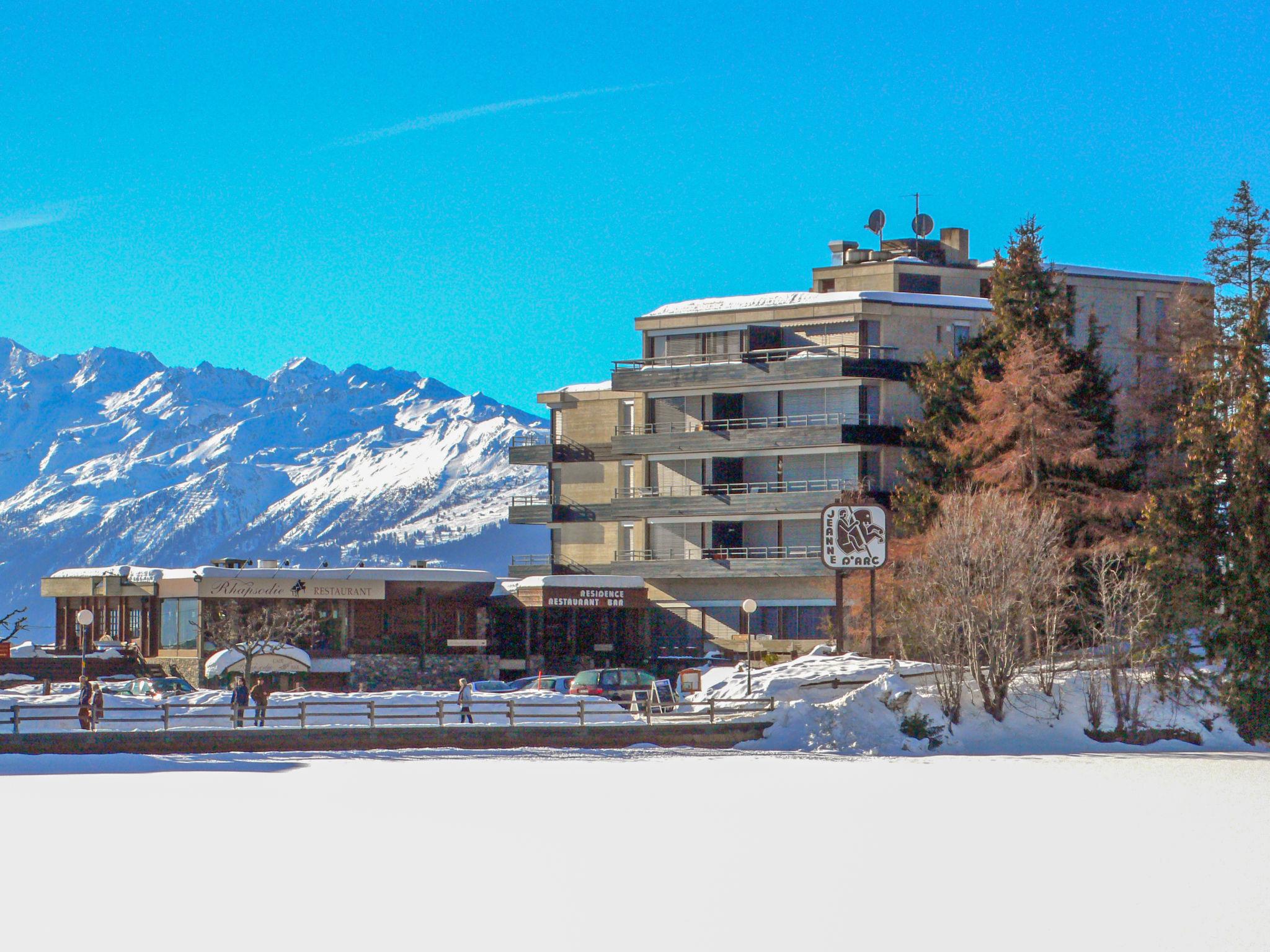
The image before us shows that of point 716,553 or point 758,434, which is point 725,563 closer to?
point 716,553

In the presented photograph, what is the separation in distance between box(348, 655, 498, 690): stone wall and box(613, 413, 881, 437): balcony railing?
1271 centimetres

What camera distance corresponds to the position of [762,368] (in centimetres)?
7662

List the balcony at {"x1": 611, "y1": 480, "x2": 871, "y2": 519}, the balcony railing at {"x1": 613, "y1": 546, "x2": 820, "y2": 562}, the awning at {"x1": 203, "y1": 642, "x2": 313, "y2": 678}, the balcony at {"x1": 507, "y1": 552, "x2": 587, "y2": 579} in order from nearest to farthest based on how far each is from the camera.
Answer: the awning at {"x1": 203, "y1": 642, "x2": 313, "y2": 678}, the balcony at {"x1": 611, "y1": 480, "x2": 871, "y2": 519}, the balcony railing at {"x1": 613, "y1": 546, "x2": 820, "y2": 562}, the balcony at {"x1": 507, "y1": 552, "x2": 587, "y2": 579}

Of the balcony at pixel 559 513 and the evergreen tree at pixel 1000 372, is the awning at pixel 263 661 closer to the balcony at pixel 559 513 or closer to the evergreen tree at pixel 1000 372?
the balcony at pixel 559 513

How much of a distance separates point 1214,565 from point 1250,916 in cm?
3196

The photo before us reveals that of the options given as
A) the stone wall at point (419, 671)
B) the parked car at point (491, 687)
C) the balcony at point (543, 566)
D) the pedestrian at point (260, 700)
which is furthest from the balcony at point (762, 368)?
the pedestrian at point (260, 700)

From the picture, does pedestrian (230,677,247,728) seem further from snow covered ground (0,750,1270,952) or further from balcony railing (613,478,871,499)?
balcony railing (613,478,871,499)

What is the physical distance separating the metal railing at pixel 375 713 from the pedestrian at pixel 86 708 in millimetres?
43

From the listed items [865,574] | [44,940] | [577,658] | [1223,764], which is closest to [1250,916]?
[44,940]

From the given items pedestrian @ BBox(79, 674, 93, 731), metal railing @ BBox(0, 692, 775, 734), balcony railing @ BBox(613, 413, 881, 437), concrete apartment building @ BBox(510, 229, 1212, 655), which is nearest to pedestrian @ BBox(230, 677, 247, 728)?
metal railing @ BBox(0, 692, 775, 734)

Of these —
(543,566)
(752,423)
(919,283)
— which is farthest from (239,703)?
(919,283)

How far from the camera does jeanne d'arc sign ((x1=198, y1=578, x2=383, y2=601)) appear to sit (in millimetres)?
73688

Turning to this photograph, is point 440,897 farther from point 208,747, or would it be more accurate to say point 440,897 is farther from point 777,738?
point 777,738

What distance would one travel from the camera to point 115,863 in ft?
71.6
